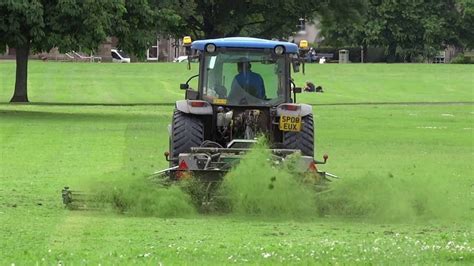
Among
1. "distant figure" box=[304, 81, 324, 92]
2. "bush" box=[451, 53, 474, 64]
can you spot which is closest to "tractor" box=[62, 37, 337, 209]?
"distant figure" box=[304, 81, 324, 92]

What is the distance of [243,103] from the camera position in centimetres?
1612

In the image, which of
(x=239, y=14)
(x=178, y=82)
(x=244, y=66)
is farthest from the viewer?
(x=178, y=82)

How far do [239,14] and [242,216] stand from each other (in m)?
48.5

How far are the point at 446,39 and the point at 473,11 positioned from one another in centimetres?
467

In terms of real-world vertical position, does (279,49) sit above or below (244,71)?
above

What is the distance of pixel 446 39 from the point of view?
101562mm

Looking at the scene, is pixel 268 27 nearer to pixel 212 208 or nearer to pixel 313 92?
pixel 313 92

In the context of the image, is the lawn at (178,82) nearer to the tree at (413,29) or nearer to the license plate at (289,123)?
the tree at (413,29)

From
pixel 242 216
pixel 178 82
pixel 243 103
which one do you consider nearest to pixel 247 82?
pixel 243 103

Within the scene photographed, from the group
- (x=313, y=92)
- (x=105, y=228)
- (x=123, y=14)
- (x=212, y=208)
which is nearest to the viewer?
(x=105, y=228)

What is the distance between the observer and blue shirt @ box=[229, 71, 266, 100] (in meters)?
16.2

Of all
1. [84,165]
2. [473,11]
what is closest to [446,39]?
[473,11]

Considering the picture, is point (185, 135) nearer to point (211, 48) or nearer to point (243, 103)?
point (243, 103)

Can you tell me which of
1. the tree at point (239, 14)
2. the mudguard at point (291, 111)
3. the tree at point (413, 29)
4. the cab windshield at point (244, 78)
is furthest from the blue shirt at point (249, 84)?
the tree at point (413, 29)
